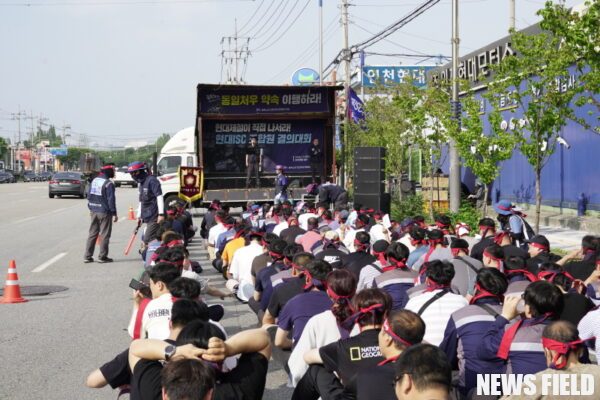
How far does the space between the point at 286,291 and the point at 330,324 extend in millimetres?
1418

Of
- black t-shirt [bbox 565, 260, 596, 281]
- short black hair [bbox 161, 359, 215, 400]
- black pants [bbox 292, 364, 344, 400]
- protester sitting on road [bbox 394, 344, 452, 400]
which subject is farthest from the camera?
black t-shirt [bbox 565, 260, 596, 281]

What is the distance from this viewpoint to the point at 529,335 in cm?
515

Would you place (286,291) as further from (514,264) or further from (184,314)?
(184,314)

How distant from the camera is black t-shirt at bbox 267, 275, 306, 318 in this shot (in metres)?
6.86

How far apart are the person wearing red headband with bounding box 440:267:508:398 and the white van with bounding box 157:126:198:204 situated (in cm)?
2340

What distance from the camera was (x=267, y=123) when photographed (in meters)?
25.0

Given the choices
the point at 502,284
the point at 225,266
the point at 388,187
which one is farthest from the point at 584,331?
the point at 388,187

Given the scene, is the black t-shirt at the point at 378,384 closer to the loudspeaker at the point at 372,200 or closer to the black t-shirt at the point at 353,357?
the black t-shirt at the point at 353,357

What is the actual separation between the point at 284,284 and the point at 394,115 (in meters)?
23.7

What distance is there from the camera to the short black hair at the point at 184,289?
5449mm

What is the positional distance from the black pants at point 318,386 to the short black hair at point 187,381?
1.66 m

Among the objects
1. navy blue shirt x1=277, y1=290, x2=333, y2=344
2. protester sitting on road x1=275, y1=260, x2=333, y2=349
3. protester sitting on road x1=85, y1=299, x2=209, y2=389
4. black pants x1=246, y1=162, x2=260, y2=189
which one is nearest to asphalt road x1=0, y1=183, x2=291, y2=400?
protester sitting on road x1=275, y1=260, x2=333, y2=349

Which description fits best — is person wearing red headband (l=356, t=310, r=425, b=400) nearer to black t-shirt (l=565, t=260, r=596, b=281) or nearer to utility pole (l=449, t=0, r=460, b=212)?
black t-shirt (l=565, t=260, r=596, b=281)

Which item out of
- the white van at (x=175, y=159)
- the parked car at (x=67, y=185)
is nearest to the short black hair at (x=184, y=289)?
the white van at (x=175, y=159)
